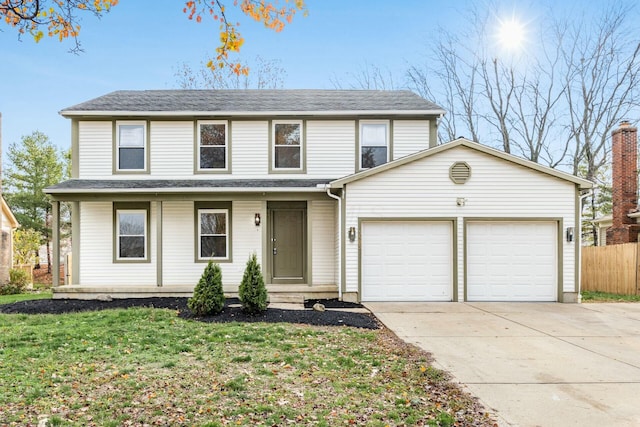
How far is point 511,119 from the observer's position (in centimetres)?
2316

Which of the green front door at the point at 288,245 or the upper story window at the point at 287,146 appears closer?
the green front door at the point at 288,245

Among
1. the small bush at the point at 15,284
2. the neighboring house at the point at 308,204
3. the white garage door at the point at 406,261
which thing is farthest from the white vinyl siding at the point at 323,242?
the small bush at the point at 15,284

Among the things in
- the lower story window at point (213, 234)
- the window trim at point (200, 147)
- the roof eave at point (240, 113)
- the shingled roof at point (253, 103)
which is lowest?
the lower story window at point (213, 234)

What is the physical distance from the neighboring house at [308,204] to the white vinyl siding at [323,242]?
4 cm

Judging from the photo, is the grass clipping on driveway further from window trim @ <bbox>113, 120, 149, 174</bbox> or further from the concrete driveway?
window trim @ <bbox>113, 120, 149, 174</bbox>

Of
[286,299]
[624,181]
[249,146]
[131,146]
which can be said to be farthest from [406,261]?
[624,181]

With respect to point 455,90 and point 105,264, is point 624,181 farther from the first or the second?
point 105,264

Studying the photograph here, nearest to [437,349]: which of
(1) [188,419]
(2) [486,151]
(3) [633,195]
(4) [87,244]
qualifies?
(1) [188,419]

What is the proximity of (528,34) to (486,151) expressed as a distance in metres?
14.4

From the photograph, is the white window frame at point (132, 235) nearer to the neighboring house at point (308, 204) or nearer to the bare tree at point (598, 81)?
the neighboring house at point (308, 204)

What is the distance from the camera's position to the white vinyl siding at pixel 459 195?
1145 centimetres

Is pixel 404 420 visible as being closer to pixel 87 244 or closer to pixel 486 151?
pixel 486 151

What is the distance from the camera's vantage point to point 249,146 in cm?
1366

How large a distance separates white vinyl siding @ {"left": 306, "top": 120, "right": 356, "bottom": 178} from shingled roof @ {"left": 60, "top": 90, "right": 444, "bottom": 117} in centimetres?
44
